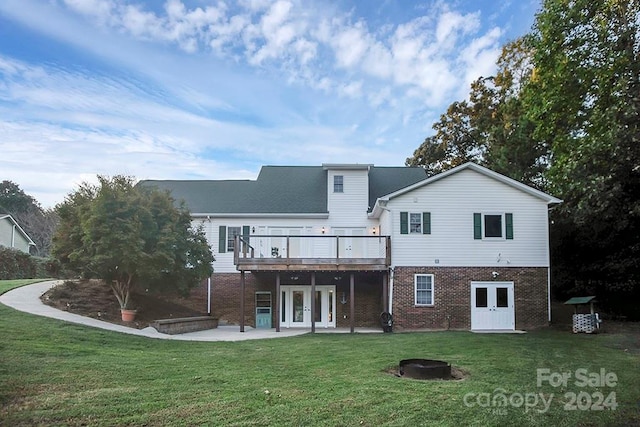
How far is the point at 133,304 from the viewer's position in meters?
19.3

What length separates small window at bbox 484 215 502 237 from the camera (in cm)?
1966

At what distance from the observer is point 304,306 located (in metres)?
22.5

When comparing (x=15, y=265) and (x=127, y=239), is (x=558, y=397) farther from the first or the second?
(x=15, y=265)

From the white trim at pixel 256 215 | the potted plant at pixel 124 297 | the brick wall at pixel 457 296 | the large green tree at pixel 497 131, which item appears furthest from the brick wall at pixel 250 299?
the large green tree at pixel 497 131

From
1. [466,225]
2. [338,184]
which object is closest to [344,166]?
[338,184]

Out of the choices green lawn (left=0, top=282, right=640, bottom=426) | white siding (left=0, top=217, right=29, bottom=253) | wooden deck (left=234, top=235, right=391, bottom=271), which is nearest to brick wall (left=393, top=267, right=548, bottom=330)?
wooden deck (left=234, top=235, right=391, bottom=271)

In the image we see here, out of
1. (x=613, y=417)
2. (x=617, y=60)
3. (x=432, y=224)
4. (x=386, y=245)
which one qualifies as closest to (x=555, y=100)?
(x=617, y=60)

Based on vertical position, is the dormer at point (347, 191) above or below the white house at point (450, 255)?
above

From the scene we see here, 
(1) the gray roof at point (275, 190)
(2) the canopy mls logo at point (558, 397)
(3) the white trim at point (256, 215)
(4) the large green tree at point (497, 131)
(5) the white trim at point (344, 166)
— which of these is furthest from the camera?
(4) the large green tree at point (497, 131)

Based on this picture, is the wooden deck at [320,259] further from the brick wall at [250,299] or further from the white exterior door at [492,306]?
the white exterior door at [492,306]

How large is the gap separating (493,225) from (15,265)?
25093 mm

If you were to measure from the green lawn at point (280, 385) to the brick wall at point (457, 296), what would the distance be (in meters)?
6.32

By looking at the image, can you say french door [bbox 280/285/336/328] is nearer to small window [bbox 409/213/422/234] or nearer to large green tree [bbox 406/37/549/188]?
small window [bbox 409/213/422/234]

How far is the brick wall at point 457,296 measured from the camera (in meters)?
19.3
